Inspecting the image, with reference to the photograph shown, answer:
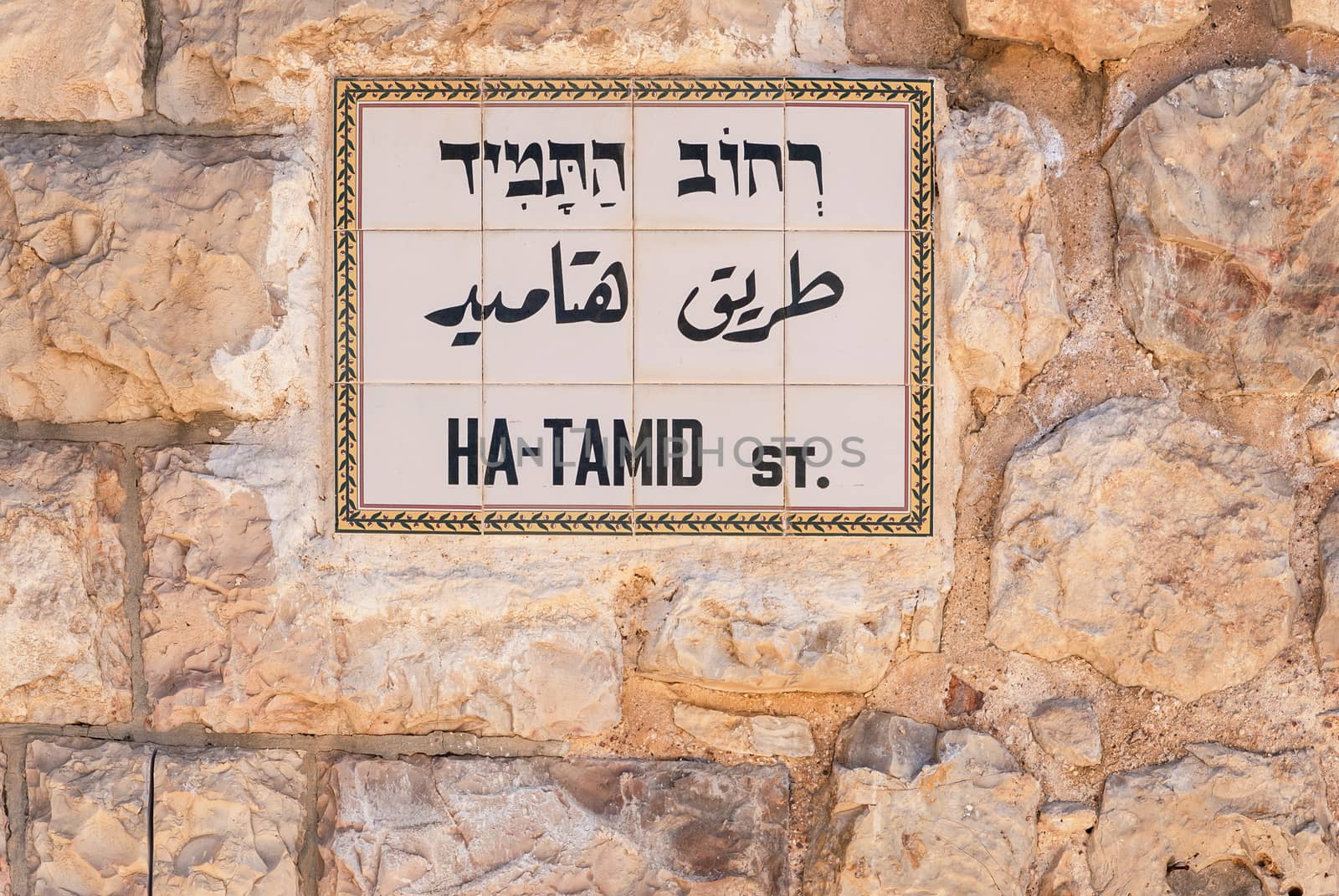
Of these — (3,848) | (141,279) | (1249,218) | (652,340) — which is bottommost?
(3,848)

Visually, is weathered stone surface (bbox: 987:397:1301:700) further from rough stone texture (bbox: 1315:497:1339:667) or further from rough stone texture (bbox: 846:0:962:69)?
rough stone texture (bbox: 846:0:962:69)

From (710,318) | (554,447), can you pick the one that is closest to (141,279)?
(554,447)

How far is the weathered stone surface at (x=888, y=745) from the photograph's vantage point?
7.29 feet

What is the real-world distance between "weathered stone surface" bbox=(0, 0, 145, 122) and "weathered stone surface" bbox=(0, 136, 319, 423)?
11cm

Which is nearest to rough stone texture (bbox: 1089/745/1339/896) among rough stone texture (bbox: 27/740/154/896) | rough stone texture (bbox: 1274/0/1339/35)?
rough stone texture (bbox: 1274/0/1339/35)

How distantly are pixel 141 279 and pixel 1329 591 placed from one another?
8.79 feet

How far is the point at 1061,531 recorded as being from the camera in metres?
2.22

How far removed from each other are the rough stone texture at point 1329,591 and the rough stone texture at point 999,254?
0.71 meters

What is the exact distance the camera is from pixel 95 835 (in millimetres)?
2230

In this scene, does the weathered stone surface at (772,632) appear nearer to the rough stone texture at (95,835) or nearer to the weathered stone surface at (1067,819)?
the weathered stone surface at (1067,819)

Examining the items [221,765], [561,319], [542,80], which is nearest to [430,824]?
[221,765]

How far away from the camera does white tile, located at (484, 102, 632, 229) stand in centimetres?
228

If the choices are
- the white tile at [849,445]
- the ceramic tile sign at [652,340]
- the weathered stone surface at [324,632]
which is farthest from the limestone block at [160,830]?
the white tile at [849,445]

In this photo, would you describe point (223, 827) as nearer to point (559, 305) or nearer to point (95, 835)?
point (95, 835)
